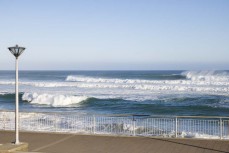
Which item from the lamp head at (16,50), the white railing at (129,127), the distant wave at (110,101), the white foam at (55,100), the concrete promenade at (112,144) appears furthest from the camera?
the white foam at (55,100)

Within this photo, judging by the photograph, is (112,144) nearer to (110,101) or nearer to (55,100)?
(55,100)

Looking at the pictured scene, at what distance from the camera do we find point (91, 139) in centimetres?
1464

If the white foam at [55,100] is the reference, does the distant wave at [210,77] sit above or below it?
above

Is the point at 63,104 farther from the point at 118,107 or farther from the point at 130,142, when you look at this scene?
the point at 130,142

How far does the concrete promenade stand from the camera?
12.5 meters

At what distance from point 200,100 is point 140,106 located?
7.28 metres

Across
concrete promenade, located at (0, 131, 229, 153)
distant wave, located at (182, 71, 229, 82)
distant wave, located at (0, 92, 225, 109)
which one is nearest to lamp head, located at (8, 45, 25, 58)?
concrete promenade, located at (0, 131, 229, 153)

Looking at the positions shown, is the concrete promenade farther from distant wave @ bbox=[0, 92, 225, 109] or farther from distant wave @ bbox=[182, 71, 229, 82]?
distant wave @ bbox=[182, 71, 229, 82]

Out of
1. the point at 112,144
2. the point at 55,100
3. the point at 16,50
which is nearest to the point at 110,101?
the point at 55,100

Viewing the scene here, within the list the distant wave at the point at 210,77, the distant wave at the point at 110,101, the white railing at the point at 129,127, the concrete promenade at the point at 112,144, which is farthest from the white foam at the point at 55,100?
the distant wave at the point at 210,77

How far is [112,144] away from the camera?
536 inches

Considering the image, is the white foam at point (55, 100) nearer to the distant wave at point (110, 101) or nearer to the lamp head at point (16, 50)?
the distant wave at point (110, 101)

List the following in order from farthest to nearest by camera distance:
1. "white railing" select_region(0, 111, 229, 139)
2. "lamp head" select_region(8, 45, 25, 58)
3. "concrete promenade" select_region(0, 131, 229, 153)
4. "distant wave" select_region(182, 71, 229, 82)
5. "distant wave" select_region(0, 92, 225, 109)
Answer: "distant wave" select_region(182, 71, 229, 82) → "distant wave" select_region(0, 92, 225, 109) → "white railing" select_region(0, 111, 229, 139) → "concrete promenade" select_region(0, 131, 229, 153) → "lamp head" select_region(8, 45, 25, 58)

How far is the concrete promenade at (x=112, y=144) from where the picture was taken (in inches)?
493
